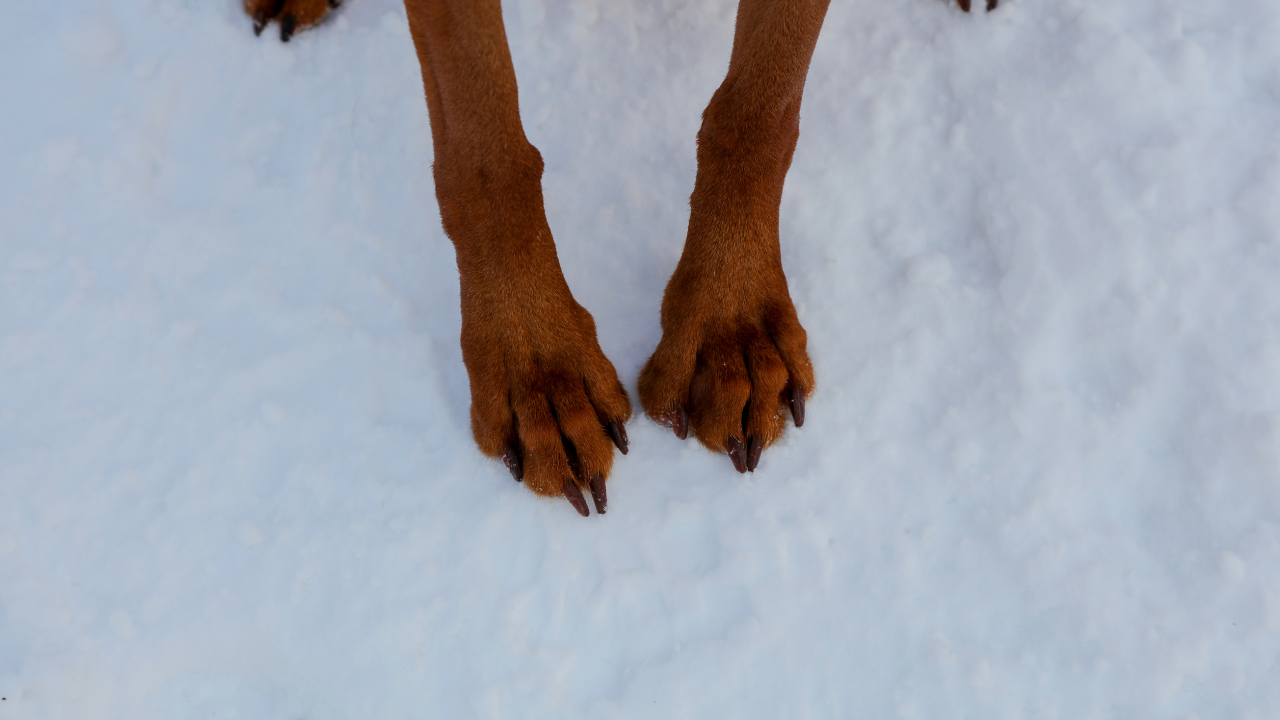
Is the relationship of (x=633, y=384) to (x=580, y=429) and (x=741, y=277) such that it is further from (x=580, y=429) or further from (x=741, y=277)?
(x=741, y=277)

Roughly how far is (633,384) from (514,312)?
368mm

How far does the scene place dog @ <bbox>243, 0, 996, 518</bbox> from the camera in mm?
1584

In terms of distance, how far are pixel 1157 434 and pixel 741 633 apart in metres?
1.04

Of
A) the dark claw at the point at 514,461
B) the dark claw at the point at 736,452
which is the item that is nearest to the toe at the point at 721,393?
the dark claw at the point at 736,452

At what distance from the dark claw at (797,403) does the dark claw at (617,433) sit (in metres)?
0.37

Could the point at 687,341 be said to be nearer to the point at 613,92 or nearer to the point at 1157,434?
the point at 613,92

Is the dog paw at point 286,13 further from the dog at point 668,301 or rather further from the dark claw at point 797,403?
the dark claw at point 797,403

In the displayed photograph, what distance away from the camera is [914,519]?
5.83ft

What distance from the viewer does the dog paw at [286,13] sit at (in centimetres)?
222

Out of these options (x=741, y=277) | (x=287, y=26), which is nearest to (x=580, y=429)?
(x=741, y=277)

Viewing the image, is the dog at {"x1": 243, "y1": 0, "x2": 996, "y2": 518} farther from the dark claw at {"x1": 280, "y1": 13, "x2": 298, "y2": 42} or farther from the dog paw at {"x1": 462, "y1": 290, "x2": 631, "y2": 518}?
the dark claw at {"x1": 280, "y1": 13, "x2": 298, "y2": 42}

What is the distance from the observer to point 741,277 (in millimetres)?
1699

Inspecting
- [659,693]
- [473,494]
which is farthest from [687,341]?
[659,693]

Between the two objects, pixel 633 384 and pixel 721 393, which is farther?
pixel 633 384
